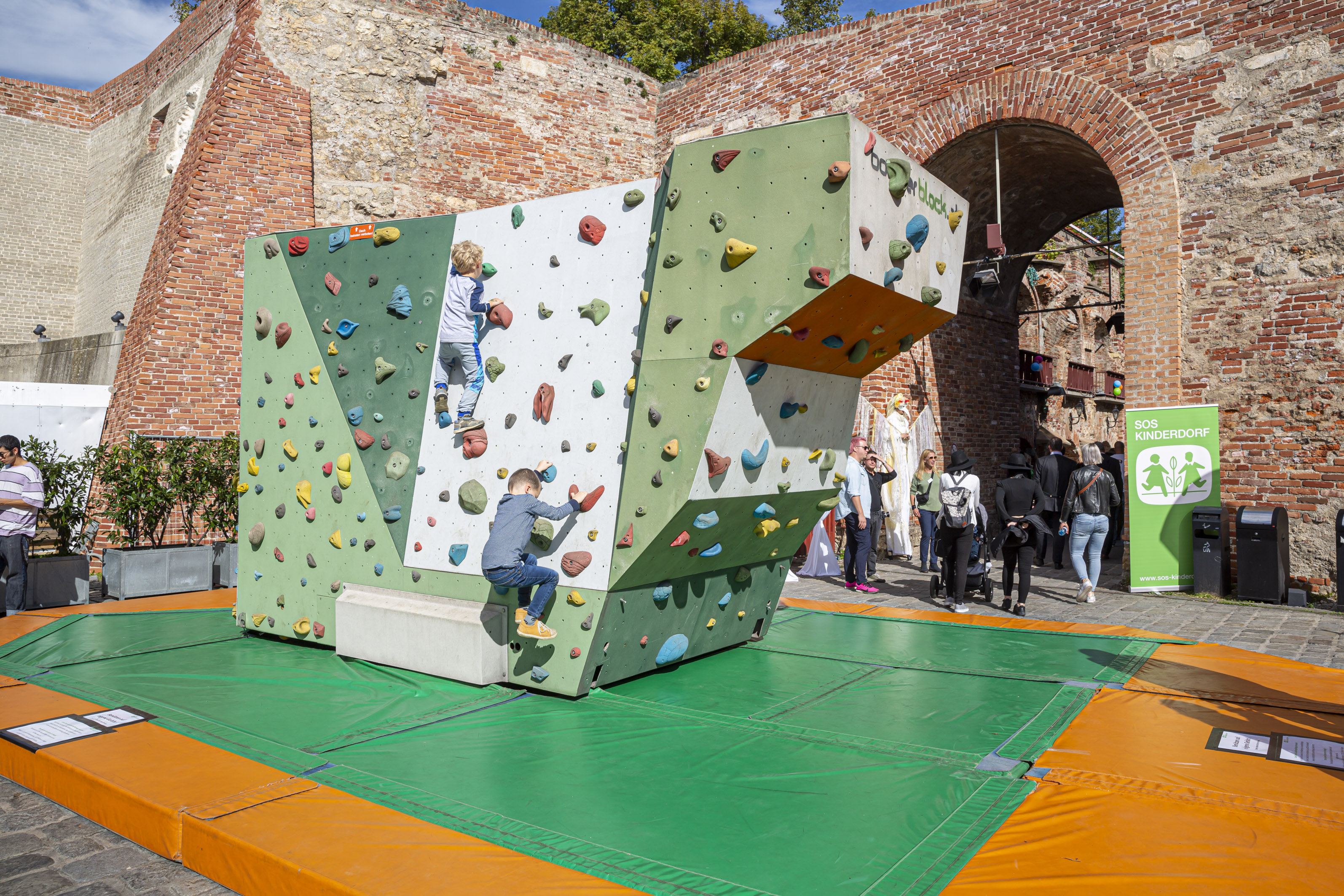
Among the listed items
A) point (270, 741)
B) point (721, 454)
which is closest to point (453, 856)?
point (270, 741)

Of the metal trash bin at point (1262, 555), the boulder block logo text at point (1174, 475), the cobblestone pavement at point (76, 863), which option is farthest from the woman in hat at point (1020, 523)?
the cobblestone pavement at point (76, 863)

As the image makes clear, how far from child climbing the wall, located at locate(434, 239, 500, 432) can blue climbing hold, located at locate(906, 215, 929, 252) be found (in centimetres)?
276

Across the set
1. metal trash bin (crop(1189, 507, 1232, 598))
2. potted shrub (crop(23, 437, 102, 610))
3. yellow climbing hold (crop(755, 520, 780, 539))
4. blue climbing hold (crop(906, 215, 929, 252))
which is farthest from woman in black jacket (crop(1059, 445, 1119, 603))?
potted shrub (crop(23, 437, 102, 610))

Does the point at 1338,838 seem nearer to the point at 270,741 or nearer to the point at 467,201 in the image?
the point at 270,741

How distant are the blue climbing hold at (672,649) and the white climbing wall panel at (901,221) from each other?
2.80 m

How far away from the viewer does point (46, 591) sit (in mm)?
8461

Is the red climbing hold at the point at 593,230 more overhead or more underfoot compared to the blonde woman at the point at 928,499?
more overhead

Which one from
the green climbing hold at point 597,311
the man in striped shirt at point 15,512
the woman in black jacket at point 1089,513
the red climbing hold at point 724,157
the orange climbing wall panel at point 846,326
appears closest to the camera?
the orange climbing wall panel at point 846,326

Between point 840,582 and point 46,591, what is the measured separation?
8.66m

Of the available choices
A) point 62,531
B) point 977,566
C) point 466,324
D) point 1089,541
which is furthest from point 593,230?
point 62,531

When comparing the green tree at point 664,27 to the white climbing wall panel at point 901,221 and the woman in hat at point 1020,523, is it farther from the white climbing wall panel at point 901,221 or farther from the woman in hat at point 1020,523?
the white climbing wall panel at point 901,221

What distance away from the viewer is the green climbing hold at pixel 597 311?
5.49 meters

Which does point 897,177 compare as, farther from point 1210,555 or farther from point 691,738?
point 1210,555

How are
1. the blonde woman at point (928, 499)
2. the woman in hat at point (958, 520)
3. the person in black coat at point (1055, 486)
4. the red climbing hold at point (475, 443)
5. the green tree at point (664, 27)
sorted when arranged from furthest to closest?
the green tree at point (664, 27)
the person in black coat at point (1055, 486)
the blonde woman at point (928, 499)
the woman in hat at point (958, 520)
the red climbing hold at point (475, 443)
